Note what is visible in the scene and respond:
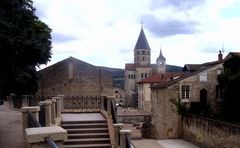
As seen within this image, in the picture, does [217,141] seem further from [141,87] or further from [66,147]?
[141,87]

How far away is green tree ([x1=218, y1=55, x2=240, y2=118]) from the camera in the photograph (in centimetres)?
3238

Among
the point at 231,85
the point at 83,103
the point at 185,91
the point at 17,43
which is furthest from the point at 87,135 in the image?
the point at 185,91

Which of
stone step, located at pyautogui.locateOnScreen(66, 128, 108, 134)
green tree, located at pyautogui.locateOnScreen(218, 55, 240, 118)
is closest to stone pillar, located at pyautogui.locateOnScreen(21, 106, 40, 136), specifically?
stone step, located at pyautogui.locateOnScreen(66, 128, 108, 134)

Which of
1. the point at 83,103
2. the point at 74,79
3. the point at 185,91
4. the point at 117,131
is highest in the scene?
the point at 74,79

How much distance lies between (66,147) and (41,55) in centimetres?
449

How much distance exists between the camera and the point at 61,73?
39.0 meters

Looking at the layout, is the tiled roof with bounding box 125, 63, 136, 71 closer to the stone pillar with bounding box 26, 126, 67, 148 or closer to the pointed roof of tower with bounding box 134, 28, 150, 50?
the pointed roof of tower with bounding box 134, 28, 150, 50

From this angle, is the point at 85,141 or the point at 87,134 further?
the point at 87,134

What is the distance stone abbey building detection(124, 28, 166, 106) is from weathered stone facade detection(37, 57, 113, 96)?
56.8 meters

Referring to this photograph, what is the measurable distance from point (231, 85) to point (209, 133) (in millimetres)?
5865

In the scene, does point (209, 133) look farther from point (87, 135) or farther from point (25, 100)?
point (87, 135)

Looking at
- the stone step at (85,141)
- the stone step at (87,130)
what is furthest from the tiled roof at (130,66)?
the stone step at (85,141)

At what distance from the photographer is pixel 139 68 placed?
105312 mm

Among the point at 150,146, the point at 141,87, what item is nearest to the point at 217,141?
the point at 150,146
